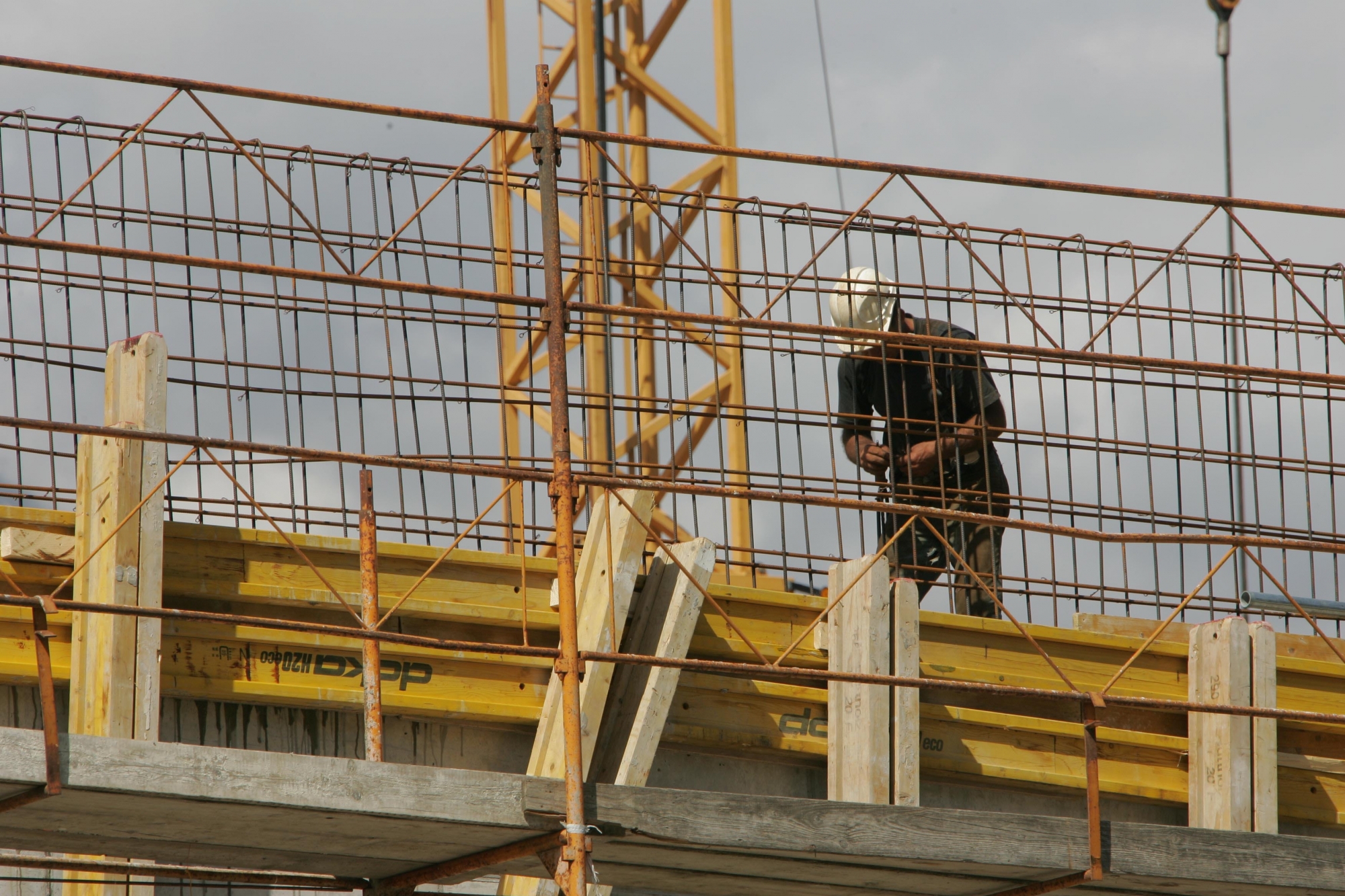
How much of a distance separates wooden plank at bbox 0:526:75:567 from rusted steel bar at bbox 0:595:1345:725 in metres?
0.48

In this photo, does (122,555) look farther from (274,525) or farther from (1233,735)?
(1233,735)

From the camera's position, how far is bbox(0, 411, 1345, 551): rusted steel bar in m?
6.33

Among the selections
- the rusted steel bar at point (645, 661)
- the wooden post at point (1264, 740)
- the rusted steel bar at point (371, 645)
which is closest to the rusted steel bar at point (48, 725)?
the rusted steel bar at point (645, 661)

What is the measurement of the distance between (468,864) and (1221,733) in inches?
144

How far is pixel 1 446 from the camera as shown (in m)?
8.84

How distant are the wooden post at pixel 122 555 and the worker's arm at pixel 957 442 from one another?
4.06 meters

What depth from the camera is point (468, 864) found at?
695 centimetres

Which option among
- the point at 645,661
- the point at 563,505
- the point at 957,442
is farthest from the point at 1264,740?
the point at 563,505

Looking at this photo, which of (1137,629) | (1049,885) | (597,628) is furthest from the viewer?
(1137,629)

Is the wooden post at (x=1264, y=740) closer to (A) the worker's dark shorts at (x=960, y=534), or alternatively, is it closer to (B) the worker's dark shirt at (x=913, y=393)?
(A) the worker's dark shorts at (x=960, y=534)

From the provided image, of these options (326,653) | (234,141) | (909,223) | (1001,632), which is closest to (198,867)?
(326,653)

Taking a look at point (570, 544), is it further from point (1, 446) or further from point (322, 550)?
point (1, 446)

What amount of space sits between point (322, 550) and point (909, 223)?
13.6ft

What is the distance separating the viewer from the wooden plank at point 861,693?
24.9 feet
